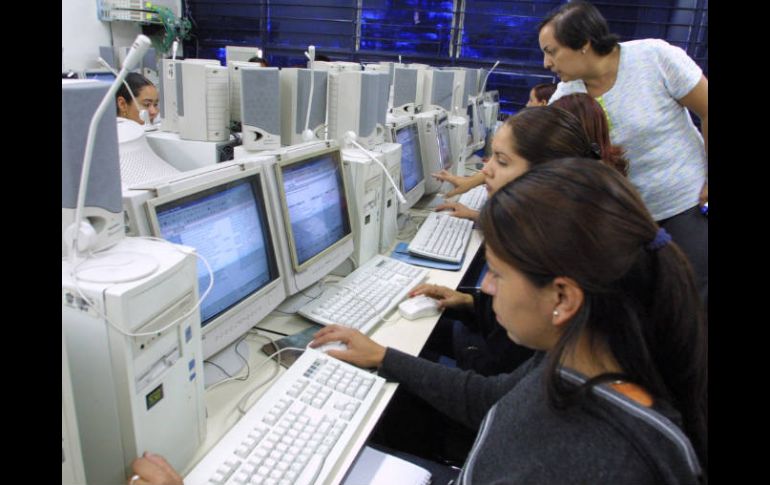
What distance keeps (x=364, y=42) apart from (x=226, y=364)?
19.7 feet

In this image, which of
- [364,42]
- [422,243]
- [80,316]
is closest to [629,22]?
[364,42]

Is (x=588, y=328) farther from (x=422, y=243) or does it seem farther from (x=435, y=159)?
(x=435, y=159)

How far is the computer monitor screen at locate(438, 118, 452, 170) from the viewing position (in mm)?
2691

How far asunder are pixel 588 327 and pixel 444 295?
872 mm

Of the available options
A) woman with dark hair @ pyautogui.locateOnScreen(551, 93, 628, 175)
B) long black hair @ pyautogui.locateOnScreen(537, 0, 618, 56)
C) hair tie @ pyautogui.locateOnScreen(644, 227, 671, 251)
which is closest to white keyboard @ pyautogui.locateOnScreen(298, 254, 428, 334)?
woman with dark hair @ pyautogui.locateOnScreen(551, 93, 628, 175)

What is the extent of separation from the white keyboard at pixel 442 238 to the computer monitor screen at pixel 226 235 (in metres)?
0.82

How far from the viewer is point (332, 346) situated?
1.24 m

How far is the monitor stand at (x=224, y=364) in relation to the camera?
1.11 m

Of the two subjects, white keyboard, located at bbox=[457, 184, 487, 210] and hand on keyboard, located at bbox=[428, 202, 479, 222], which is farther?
white keyboard, located at bbox=[457, 184, 487, 210]

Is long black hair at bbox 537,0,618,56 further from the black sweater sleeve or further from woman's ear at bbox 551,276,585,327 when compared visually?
woman's ear at bbox 551,276,585,327

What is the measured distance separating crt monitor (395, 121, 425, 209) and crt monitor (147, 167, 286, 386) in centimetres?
106

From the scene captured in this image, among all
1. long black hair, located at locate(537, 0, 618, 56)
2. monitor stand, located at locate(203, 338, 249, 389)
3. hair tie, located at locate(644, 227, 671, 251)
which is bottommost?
monitor stand, located at locate(203, 338, 249, 389)

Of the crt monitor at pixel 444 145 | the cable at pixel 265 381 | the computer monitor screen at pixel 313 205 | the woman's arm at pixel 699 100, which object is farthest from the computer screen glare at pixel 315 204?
the woman's arm at pixel 699 100

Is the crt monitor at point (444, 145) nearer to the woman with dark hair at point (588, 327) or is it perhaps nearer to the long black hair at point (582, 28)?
the long black hair at point (582, 28)
